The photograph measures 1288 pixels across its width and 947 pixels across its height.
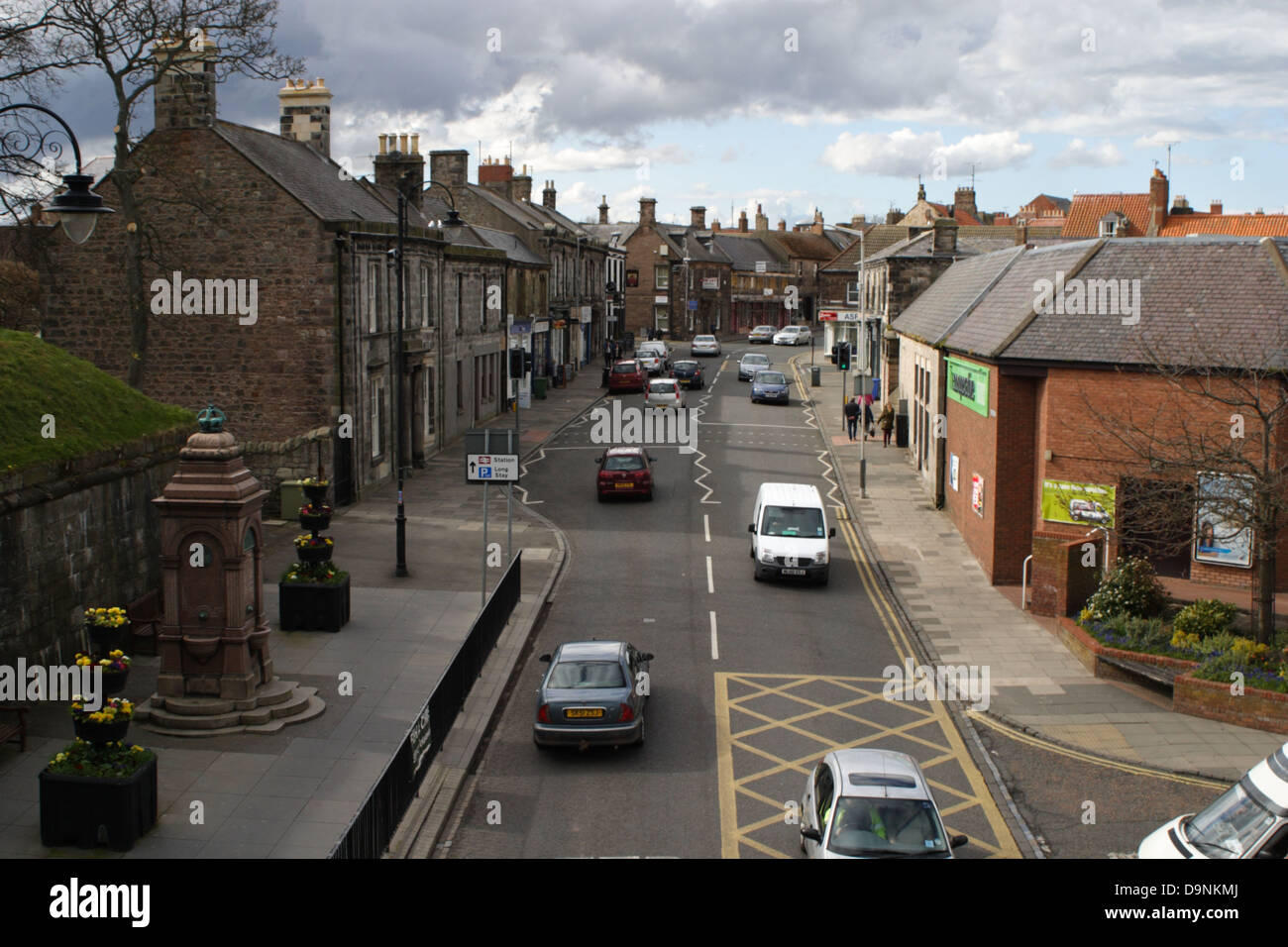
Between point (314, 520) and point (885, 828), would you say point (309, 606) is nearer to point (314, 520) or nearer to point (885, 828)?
point (314, 520)

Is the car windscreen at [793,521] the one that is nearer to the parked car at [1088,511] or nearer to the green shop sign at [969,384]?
the green shop sign at [969,384]

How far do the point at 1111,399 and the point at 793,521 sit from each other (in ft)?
23.1

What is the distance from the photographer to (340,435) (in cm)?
3094

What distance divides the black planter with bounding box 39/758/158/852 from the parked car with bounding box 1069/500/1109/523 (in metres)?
17.8

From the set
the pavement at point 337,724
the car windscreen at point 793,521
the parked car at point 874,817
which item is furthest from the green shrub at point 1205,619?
the pavement at point 337,724

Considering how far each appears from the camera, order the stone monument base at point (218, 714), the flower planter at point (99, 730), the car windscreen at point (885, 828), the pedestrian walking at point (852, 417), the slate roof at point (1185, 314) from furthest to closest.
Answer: the pedestrian walking at point (852, 417) < the slate roof at point (1185, 314) < the stone monument base at point (218, 714) < the flower planter at point (99, 730) < the car windscreen at point (885, 828)

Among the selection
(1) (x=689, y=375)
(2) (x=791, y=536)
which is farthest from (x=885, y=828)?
(1) (x=689, y=375)

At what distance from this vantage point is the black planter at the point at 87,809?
12.1 metres

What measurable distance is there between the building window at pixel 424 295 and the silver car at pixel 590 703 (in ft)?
78.3

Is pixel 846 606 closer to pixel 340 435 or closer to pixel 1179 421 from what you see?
pixel 1179 421

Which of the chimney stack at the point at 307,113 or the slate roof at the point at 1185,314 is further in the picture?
the chimney stack at the point at 307,113

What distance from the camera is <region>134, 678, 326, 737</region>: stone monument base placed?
15695 mm

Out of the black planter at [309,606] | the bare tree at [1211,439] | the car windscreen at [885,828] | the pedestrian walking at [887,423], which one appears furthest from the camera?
the pedestrian walking at [887,423]

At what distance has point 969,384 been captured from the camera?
1109 inches
